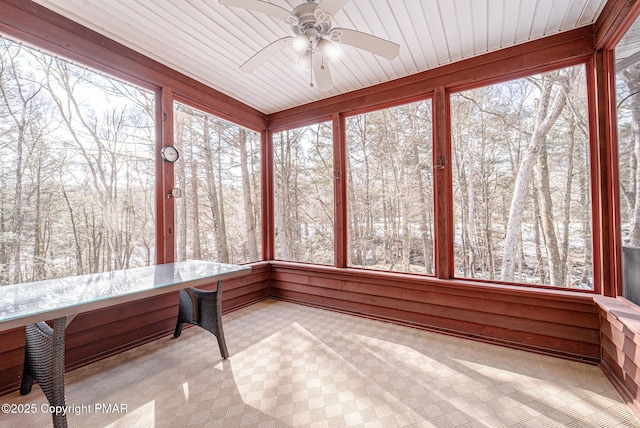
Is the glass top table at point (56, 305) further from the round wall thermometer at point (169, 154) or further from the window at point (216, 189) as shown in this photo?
the round wall thermometer at point (169, 154)

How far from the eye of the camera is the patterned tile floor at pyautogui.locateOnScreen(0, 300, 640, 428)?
161 centimetres

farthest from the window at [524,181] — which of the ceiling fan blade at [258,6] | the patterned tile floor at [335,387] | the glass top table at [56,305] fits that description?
the glass top table at [56,305]

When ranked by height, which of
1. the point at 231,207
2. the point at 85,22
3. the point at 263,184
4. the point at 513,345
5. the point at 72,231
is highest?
the point at 85,22

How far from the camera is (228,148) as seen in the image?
385cm

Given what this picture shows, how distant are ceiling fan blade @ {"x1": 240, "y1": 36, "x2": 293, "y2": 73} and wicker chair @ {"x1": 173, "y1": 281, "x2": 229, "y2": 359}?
182 centimetres

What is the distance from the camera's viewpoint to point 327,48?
1.85 metres

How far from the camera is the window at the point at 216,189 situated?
3262mm

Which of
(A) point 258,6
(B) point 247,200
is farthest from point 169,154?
(A) point 258,6

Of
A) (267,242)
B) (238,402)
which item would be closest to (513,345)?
(238,402)

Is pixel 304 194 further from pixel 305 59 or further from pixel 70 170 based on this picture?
pixel 70 170

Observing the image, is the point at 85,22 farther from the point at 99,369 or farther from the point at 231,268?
the point at 99,369

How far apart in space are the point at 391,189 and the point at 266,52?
2252mm

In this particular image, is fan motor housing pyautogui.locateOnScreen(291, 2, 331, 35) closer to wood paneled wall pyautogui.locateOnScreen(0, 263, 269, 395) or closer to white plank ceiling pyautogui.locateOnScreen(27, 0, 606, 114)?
white plank ceiling pyautogui.locateOnScreen(27, 0, 606, 114)

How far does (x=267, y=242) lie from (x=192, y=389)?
8.27 ft
